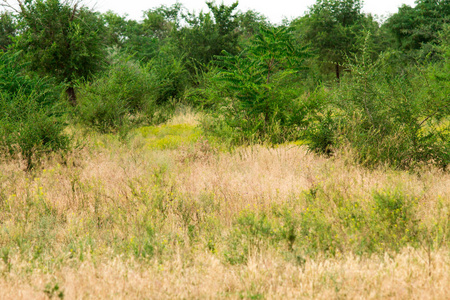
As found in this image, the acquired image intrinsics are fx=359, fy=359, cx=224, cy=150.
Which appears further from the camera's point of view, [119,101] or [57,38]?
[57,38]

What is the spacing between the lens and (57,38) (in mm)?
15414

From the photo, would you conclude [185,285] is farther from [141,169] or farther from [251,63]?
[251,63]

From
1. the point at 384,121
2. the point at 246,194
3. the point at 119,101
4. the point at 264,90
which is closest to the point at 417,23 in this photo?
the point at 264,90

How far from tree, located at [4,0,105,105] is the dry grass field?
10421 mm

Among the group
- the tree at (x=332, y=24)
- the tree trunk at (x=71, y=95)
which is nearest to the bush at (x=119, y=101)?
the tree trunk at (x=71, y=95)

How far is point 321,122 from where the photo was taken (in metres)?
7.40

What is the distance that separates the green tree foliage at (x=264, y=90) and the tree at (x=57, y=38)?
28.1 ft

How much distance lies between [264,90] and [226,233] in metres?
6.23

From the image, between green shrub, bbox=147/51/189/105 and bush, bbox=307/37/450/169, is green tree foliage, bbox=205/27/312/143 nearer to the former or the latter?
bush, bbox=307/37/450/169

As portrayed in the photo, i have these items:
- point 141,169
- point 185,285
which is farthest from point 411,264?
point 141,169

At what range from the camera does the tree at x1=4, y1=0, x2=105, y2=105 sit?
15.4 meters

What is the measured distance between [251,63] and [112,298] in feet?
24.8

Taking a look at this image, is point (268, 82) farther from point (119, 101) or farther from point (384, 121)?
point (119, 101)

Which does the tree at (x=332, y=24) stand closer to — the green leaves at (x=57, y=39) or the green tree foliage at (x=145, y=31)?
the green tree foliage at (x=145, y=31)
